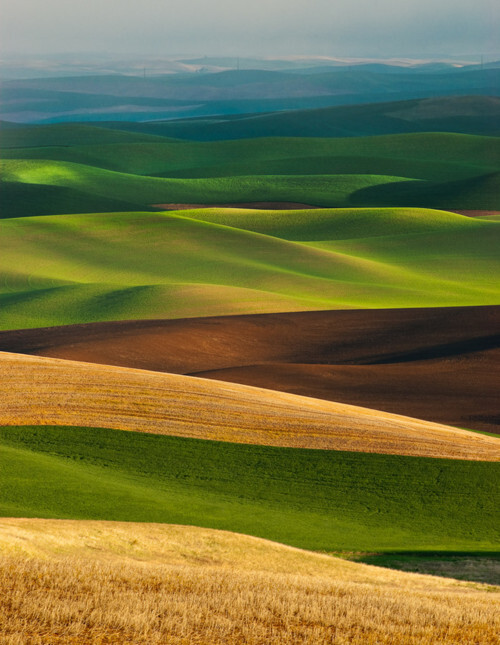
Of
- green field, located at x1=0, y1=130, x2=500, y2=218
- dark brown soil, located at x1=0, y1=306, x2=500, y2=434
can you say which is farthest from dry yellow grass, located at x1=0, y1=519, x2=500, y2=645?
green field, located at x1=0, y1=130, x2=500, y2=218

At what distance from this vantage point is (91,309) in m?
53.4

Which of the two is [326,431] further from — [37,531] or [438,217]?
[438,217]

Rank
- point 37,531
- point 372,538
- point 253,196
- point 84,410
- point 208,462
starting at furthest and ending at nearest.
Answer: point 253,196
point 84,410
point 208,462
point 372,538
point 37,531

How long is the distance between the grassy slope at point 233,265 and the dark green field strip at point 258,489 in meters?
24.8

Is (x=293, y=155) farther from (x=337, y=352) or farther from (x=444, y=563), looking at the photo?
(x=444, y=563)

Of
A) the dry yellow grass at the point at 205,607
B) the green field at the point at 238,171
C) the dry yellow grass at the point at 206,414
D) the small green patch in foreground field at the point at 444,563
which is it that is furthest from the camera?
the green field at the point at 238,171

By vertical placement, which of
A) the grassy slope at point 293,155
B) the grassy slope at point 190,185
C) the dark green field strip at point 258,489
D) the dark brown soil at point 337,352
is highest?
the grassy slope at point 293,155

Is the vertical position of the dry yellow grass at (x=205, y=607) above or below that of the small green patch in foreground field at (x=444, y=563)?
above

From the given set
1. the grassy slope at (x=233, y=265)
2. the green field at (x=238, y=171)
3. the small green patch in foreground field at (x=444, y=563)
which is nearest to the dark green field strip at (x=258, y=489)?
the small green patch in foreground field at (x=444, y=563)

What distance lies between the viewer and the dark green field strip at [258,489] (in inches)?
838

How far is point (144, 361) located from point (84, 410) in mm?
13046

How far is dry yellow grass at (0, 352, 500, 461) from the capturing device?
28125mm

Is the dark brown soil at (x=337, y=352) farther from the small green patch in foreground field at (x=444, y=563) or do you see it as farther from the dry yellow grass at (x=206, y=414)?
the small green patch in foreground field at (x=444, y=563)

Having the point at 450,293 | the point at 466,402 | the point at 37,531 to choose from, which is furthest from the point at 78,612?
the point at 450,293
